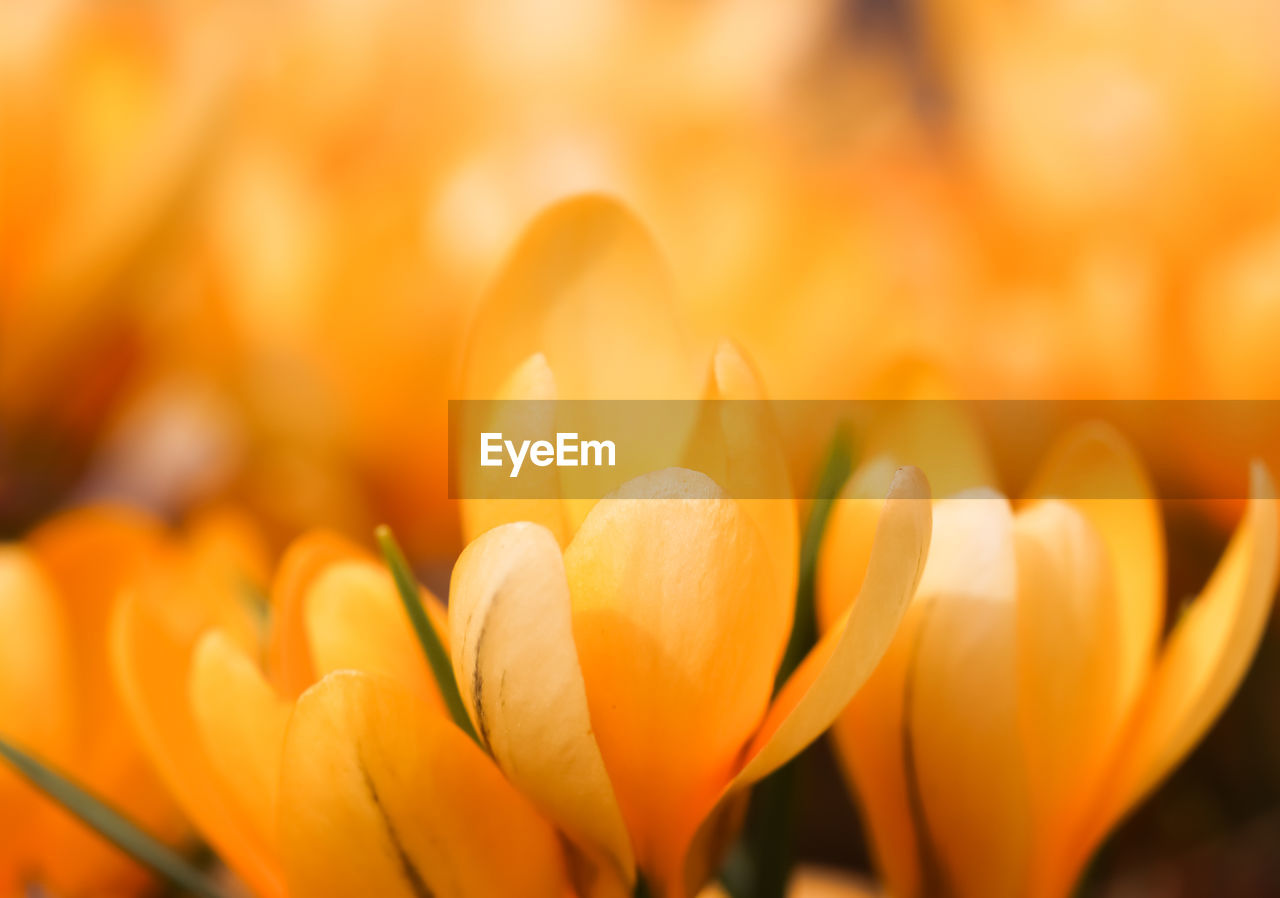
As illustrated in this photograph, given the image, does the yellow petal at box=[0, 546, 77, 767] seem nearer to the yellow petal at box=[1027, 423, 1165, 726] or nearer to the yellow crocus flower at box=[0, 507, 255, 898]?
the yellow crocus flower at box=[0, 507, 255, 898]

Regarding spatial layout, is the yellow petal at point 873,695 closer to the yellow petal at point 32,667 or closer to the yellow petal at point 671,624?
the yellow petal at point 671,624

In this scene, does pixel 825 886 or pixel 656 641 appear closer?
pixel 656 641

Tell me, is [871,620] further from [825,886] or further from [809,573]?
[825,886]

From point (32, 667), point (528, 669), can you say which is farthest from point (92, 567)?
point (528, 669)

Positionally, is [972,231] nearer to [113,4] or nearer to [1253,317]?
[1253,317]

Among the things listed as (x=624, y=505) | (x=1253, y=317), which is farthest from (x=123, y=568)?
(x=1253, y=317)

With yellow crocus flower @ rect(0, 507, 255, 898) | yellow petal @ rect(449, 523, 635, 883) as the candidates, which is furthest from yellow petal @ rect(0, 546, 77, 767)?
yellow petal @ rect(449, 523, 635, 883)

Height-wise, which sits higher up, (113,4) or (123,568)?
(113,4)
